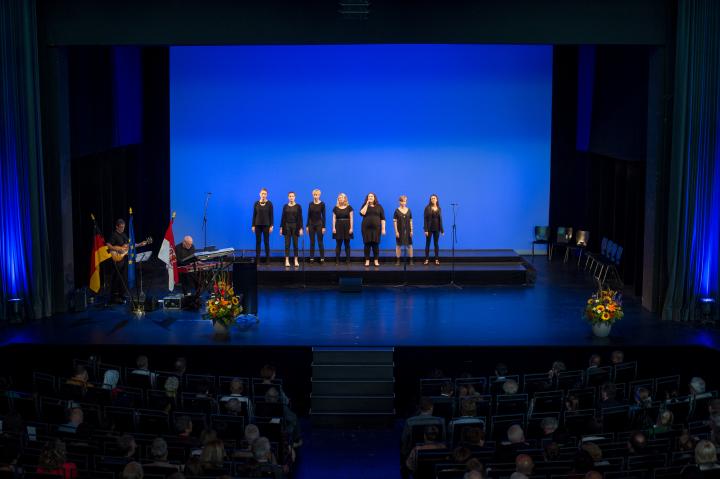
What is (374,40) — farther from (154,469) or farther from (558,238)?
(154,469)

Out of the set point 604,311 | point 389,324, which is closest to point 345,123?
point 389,324

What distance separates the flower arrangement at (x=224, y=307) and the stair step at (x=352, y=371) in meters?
1.45

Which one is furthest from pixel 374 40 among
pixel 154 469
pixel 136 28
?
pixel 154 469

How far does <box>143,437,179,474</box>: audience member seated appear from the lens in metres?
9.09

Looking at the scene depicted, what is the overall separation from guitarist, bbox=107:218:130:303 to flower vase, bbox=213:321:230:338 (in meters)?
2.50

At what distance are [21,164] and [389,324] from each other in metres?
5.90

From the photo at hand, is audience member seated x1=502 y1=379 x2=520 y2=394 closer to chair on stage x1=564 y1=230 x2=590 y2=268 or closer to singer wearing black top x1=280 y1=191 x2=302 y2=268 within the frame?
singer wearing black top x1=280 y1=191 x2=302 y2=268

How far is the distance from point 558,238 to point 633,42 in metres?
6.05

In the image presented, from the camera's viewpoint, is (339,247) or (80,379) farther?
(339,247)

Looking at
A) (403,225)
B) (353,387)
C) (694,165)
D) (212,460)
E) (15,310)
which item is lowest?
(353,387)

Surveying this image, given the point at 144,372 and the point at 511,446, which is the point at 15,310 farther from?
the point at 511,446

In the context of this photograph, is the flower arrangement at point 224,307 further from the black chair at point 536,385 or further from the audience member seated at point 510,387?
the audience member seated at point 510,387

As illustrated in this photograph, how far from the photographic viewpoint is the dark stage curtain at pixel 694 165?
1572 centimetres

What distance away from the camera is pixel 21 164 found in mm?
15859
